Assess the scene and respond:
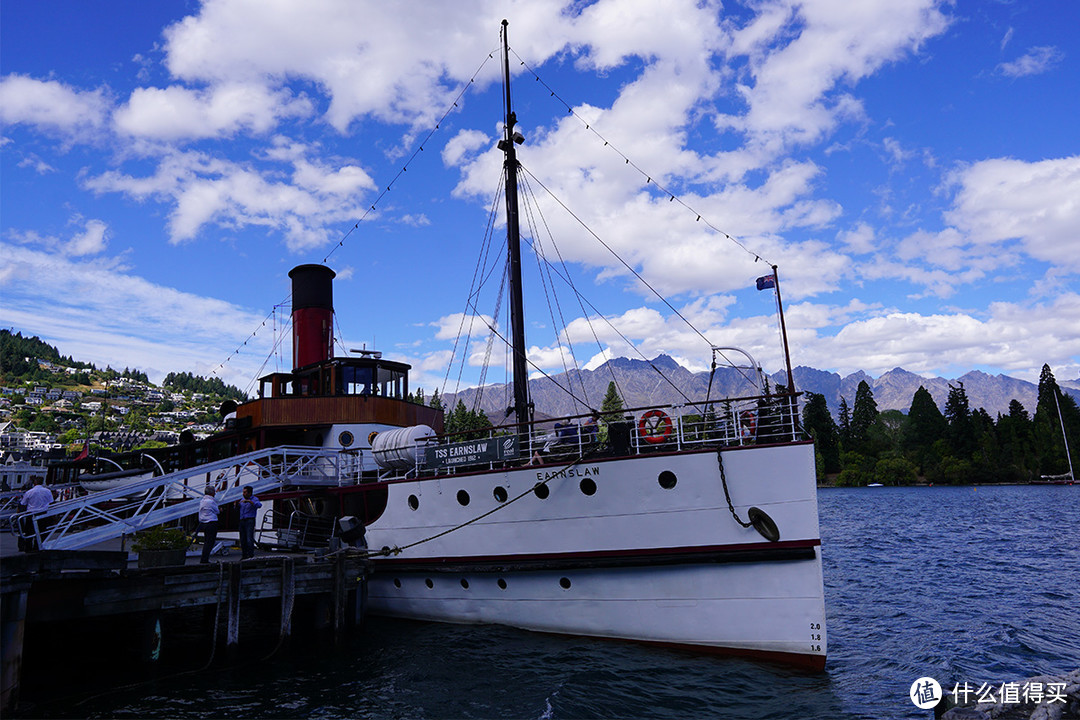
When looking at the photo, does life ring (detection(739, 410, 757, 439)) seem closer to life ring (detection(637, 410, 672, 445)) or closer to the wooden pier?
life ring (detection(637, 410, 672, 445))

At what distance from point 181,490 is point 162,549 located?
435 cm

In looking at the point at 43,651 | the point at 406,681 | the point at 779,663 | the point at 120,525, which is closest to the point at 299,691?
the point at 406,681

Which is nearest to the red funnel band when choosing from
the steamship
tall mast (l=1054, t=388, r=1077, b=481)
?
the steamship

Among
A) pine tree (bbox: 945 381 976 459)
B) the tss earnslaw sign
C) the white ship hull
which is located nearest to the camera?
the white ship hull

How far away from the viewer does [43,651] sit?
13016 millimetres

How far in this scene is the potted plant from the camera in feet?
35.9

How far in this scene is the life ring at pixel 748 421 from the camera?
11481 mm

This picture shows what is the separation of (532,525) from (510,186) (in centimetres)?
946

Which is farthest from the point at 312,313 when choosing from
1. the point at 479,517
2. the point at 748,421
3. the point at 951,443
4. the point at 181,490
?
the point at 951,443

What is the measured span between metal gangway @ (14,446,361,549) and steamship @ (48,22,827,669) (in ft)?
2.88

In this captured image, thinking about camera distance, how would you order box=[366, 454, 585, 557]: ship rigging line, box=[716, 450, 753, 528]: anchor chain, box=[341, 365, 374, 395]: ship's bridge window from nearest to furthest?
box=[716, 450, 753, 528]: anchor chain → box=[366, 454, 585, 557]: ship rigging line → box=[341, 365, 374, 395]: ship's bridge window

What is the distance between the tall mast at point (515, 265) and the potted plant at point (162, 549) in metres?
7.18

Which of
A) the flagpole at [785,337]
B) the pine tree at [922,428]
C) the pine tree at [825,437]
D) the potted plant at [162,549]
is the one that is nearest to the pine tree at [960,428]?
the pine tree at [922,428]

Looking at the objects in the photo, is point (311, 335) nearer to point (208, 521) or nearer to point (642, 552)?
point (208, 521)
